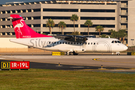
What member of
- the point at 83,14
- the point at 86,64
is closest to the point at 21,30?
the point at 86,64

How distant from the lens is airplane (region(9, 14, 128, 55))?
5306 cm

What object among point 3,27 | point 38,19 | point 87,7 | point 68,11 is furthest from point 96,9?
point 3,27

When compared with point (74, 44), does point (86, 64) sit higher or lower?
lower

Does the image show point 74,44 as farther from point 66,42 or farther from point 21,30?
point 21,30

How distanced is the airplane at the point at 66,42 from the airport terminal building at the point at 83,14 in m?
95.1

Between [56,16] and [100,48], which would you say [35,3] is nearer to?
[56,16]

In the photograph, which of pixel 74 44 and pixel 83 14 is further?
pixel 83 14

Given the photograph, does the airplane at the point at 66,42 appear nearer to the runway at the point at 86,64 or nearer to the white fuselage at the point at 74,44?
the white fuselage at the point at 74,44

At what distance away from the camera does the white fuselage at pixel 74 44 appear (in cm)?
5302

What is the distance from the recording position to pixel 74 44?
54188 mm

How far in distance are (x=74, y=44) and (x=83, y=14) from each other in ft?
328

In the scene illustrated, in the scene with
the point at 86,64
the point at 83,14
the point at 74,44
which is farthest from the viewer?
the point at 83,14

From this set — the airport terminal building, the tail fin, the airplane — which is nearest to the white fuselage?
the airplane

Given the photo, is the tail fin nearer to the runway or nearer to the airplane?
the airplane
